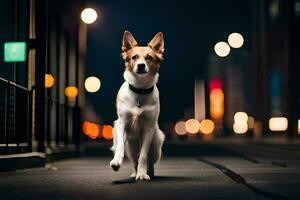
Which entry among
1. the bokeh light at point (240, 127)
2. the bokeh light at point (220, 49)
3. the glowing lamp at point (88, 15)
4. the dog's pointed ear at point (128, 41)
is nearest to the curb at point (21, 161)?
the dog's pointed ear at point (128, 41)

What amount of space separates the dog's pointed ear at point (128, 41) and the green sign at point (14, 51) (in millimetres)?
4526

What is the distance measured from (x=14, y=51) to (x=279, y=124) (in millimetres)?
75386

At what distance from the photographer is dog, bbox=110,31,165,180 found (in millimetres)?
11180

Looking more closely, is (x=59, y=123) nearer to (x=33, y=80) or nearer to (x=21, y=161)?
(x=33, y=80)

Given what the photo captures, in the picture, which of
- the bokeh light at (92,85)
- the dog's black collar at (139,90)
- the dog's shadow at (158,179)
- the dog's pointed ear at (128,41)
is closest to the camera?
the dog's shadow at (158,179)

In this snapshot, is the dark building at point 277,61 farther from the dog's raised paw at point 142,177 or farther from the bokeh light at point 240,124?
the dog's raised paw at point 142,177

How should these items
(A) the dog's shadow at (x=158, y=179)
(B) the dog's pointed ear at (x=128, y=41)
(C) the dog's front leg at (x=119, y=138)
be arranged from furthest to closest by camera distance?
(B) the dog's pointed ear at (x=128, y=41)
(A) the dog's shadow at (x=158, y=179)
(C) the dog's front leg at (x=119, y=138)

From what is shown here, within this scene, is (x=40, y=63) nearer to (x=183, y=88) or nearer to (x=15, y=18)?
(x=15, y=18)

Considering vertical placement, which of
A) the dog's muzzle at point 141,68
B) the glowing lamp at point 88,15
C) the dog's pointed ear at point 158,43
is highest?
the glowing lamp at point 88,15

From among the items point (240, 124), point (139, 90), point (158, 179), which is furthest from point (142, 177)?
point (240, 124)

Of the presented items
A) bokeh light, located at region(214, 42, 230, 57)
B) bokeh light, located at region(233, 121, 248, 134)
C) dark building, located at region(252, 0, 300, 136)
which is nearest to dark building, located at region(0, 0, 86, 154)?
bokeh light, located at region(214, 42, 230, 57)

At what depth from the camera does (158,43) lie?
11.5 meters

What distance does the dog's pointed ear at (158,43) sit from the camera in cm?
1151

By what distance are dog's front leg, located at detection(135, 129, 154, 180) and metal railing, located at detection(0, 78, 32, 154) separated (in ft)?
11.4
